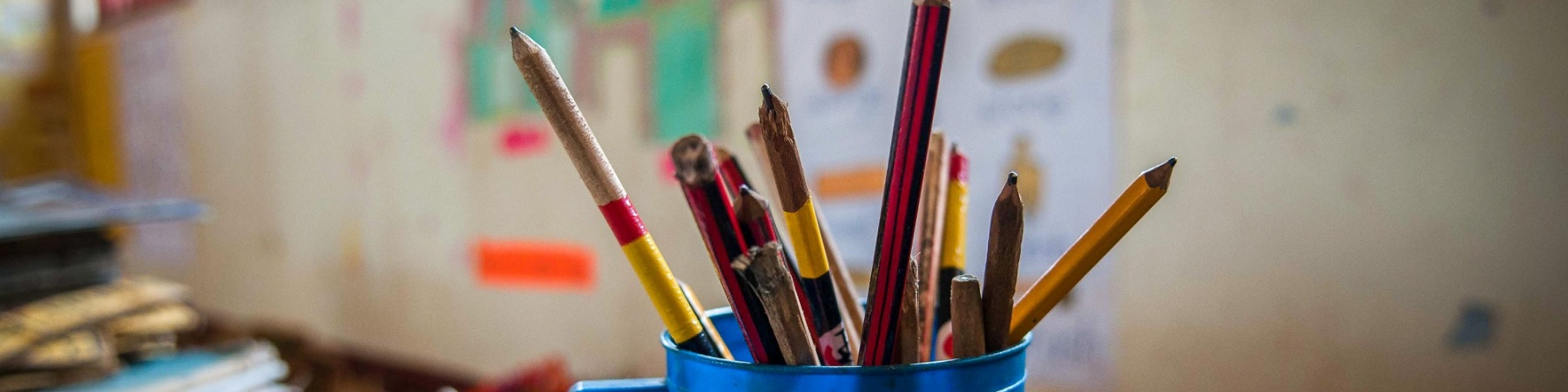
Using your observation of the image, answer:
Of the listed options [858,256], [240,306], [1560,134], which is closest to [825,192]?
[858,256]

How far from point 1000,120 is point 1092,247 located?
393mm

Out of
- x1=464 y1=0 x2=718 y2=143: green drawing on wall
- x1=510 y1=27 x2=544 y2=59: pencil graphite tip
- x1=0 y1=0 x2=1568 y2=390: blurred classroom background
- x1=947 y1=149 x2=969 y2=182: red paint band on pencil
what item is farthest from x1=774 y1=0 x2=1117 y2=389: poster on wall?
x1=510 y1=27 x2=544 y2=59: pencil graphite tip

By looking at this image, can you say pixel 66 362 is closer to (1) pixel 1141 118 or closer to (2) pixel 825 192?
Answer: (2) pixel 825 192

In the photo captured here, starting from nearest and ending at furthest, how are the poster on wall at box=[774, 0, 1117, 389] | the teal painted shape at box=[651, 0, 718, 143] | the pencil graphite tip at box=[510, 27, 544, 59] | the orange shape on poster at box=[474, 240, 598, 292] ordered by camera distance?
the pencil graphite tip at box=[510, 27, 544, 59] < the poster on wall at box=[774, 0, 1117, 389] < the teal painted shape at box=[651, 0, 718, 143] < the orange shape on poster at box=[474, 240, 598, 292]

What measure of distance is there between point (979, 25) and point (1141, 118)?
13 centimetres

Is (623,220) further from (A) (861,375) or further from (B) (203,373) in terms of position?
(B) (203,373)

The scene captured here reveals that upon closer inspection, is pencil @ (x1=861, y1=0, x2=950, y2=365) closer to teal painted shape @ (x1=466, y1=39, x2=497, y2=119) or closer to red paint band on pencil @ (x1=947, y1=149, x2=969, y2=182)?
red paint band on pencil @ (x1=947, y1=149, x2=969, y2=182)

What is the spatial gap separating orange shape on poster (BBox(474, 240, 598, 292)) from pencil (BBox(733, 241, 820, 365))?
0.73 metres

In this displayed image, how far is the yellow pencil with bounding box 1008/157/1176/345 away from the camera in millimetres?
207

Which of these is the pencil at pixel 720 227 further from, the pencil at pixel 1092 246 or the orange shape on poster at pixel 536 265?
the orange shape on poster at pixel 536 265

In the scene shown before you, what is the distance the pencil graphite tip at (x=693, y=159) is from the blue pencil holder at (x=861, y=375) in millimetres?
46

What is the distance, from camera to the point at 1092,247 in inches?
8.6

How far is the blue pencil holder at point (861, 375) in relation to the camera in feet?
0.65

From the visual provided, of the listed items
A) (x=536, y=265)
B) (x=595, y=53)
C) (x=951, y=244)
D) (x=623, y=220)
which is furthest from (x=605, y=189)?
(x=536, y=265)
